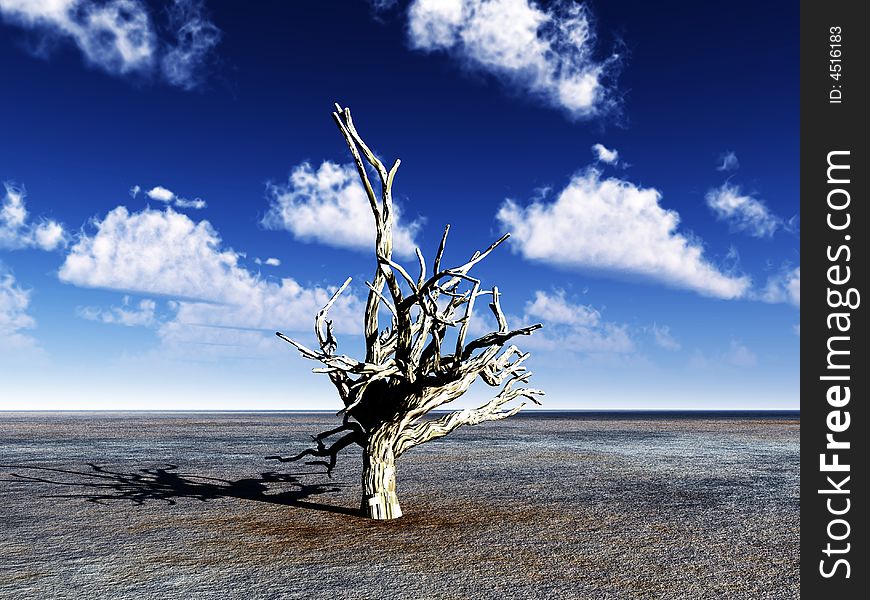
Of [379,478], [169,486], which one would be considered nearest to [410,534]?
[379,478]

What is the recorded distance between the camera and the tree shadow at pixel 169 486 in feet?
39.1

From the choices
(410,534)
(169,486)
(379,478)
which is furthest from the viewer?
(169,486)

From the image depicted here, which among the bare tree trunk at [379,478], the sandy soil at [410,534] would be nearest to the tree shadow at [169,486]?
the sandy soil at [410,534]

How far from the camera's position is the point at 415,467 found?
54.4 feet

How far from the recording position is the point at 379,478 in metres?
9.73

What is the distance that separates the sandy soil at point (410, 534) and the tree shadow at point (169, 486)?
2.1 inches

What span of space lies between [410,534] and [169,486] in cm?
731

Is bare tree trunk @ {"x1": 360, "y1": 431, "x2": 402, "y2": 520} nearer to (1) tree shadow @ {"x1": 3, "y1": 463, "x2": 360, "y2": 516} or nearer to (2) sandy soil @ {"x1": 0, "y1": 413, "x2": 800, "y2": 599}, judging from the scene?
(2) sandy soil @ {"x1": 0, "y1": 413, "x2": 800, "y2": 599}

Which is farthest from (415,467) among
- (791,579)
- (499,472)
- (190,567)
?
(791,579)

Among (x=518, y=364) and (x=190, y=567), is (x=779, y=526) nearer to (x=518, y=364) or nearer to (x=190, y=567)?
(x=518, y=364)

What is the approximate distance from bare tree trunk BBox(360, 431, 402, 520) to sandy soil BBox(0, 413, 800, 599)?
12.6 inches

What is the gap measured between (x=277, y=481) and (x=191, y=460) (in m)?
6.37

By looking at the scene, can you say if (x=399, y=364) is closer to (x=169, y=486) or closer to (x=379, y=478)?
(x=379, y=478)

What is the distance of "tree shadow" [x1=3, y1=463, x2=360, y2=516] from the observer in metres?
11.9
